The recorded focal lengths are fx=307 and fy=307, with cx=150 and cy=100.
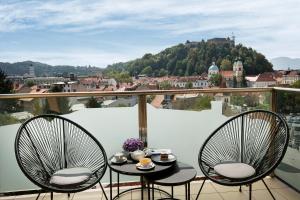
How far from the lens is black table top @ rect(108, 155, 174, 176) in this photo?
2381 mm

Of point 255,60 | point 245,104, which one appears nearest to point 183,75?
point 255,60

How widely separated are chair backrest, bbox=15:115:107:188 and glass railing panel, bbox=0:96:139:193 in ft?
0.68

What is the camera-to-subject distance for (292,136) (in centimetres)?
319

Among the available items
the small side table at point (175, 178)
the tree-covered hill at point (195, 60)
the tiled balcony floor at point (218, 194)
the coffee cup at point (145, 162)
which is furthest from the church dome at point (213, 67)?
the coffee cup at point (145, 162)

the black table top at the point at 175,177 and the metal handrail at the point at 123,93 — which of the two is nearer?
the black table top at the point at 175,177

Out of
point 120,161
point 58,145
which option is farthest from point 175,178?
point 58,145

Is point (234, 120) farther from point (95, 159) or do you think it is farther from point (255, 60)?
point (255, 60)

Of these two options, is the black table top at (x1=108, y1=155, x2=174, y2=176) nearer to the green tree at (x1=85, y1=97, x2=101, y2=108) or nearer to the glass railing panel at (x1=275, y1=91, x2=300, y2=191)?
the green tree at (x1=85, y1=97, x2=101, y2=108)

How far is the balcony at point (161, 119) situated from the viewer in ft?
10.3

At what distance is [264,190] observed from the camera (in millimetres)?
3156

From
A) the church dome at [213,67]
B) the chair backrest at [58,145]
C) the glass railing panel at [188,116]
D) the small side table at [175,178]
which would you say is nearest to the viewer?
the small side table at [175,178]

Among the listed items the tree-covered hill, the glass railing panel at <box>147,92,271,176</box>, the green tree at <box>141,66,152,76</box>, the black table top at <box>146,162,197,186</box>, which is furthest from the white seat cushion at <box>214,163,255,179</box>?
the green tree at <box>141,66,152,76</box>

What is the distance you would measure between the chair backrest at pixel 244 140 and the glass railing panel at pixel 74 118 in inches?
32.9

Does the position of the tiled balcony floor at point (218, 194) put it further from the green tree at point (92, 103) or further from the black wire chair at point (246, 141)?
the green tree at point (92, 103)
